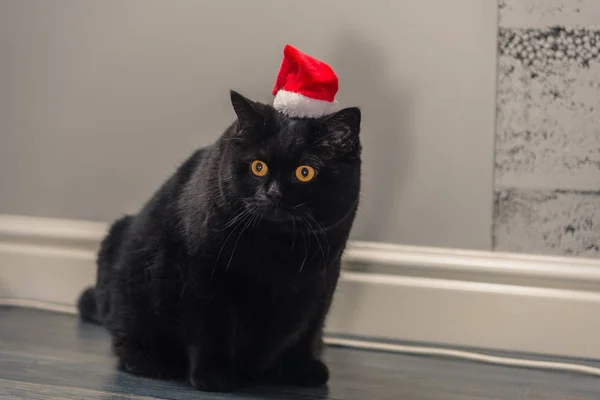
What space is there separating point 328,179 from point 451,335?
555 millimetres

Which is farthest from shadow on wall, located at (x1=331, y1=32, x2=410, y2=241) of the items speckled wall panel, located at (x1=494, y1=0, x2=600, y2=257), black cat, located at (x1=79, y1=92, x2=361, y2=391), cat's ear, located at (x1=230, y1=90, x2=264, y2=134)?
cat's ear, located at (x1=230, y1=90, x2=264, y2=134)

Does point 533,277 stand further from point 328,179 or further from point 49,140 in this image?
point 49,140

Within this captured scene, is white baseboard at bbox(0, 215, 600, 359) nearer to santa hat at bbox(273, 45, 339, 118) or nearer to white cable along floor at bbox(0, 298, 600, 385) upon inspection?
white cable along floor at bbox(0, 298, 600, 385)

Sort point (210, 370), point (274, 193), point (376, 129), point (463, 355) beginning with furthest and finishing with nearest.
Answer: point (376, 129) < point (463, 355) < point (210, 370) < point (274, 193)

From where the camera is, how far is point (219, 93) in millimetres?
1513

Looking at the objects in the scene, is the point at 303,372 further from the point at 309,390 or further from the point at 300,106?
the point at 300,106

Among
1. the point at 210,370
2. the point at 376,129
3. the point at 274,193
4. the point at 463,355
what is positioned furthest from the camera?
the point at 376,129

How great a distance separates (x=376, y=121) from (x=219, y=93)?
33 centimetres

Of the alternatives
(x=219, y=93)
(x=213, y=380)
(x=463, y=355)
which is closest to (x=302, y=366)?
(x=213, y=380)

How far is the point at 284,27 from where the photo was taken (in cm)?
147

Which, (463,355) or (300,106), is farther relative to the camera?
(463,355)

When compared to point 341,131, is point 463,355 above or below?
below

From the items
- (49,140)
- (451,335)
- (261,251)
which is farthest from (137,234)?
(451,335)

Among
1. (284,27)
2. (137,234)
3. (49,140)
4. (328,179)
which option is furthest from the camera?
(49,140)
